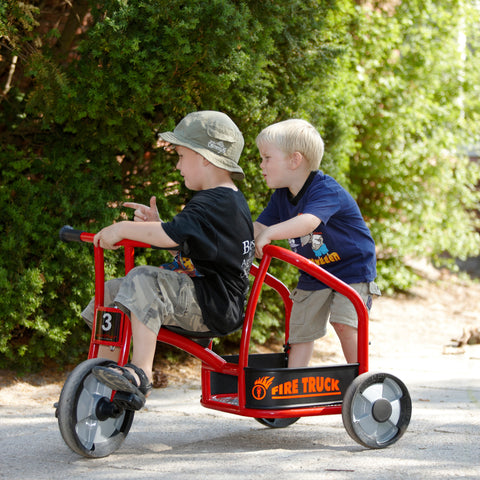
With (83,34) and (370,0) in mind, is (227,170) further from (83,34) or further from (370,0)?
(370,0)

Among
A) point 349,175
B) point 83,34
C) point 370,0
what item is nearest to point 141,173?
point 83,34

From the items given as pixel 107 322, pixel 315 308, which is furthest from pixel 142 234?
pixel 315 308

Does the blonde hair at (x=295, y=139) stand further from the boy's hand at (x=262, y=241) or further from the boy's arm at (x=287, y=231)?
the boy's hand at (x=262, y=241)

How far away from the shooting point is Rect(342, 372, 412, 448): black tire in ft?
10.7

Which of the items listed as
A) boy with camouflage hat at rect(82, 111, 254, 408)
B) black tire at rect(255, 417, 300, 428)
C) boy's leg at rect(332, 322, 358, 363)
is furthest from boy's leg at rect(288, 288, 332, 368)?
boy with camouflage hat at rect(82, 111, 254, 408)

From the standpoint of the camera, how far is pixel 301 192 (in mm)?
3604

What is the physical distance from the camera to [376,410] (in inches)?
131

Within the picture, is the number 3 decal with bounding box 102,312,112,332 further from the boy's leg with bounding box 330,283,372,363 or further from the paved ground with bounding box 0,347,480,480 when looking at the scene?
the boy's leg with bounding box 330,283,372,363

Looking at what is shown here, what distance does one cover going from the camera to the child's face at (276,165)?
3.57 meters

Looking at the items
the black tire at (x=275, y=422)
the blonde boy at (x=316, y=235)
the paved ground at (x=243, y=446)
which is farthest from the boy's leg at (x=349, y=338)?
the black tire at (x=275, y=422)

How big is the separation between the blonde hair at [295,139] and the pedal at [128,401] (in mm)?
1407

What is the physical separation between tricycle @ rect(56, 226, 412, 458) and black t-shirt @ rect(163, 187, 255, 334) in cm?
9

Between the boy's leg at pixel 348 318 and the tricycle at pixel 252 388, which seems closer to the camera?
the tricycle at pixel 252 388

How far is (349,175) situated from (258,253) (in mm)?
5341
